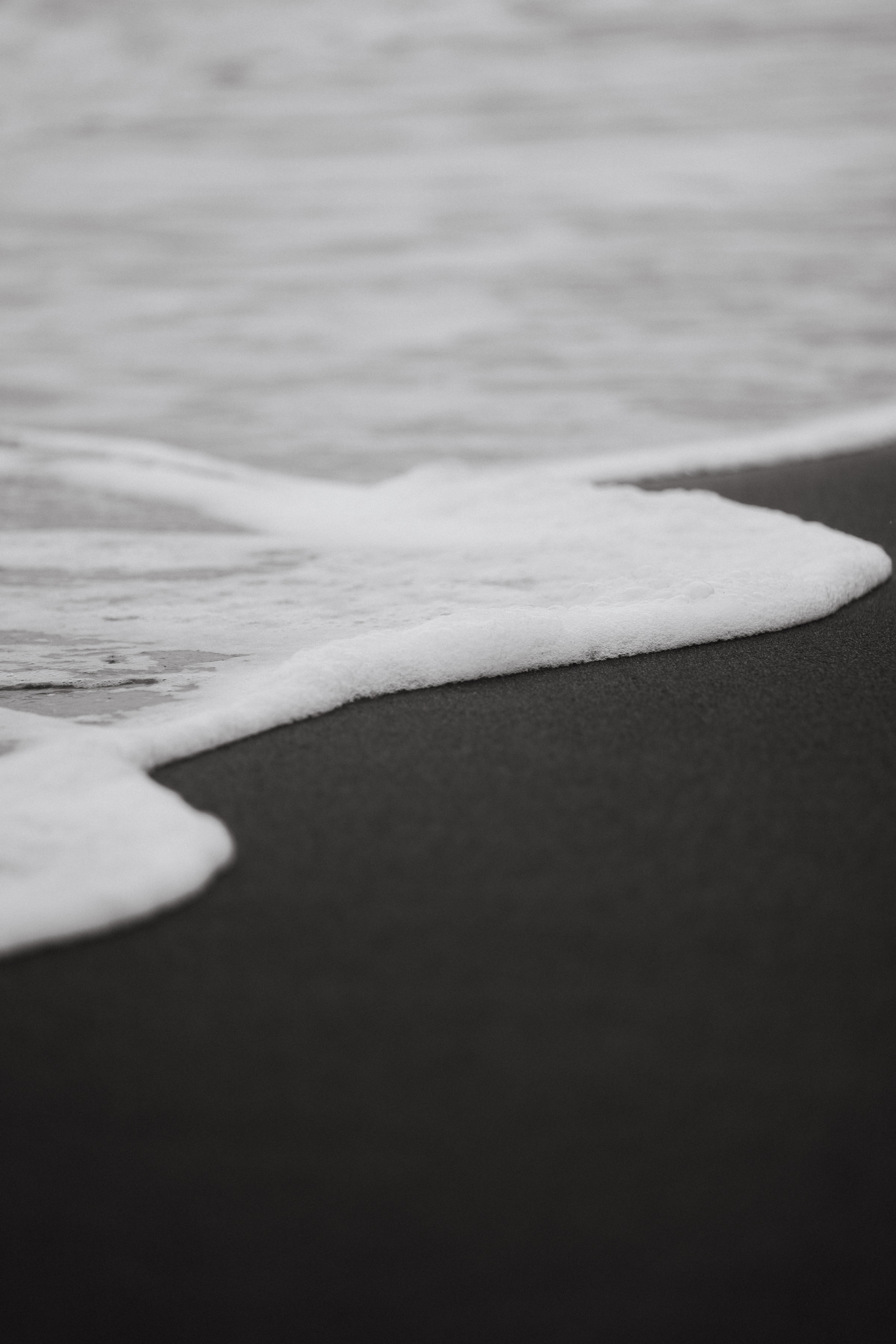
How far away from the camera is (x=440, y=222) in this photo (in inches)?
285

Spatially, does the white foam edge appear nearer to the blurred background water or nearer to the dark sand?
Result: the blurred background water

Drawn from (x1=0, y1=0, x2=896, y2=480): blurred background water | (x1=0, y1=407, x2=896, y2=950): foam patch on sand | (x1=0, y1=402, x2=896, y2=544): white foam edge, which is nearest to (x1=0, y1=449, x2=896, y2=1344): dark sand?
(x1=0, y1=407, x2=896, y2=950): foam patch on sand

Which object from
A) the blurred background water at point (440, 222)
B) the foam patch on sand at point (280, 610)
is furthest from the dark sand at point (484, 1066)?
the blurred background water at point (440, 222)

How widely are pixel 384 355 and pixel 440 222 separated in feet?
8.39

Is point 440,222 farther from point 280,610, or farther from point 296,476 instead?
point 280,610

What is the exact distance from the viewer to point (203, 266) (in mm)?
6438

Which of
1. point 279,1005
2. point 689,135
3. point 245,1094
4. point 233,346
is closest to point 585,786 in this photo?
point 279,1005

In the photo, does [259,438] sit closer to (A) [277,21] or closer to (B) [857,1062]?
(B) [857,1062]

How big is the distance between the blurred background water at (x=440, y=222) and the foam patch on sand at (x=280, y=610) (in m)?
0.62

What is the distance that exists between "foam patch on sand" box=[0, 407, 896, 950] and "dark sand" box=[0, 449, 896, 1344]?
0.32 feet

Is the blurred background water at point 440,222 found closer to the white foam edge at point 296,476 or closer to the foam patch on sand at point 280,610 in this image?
the white foam edge at point 296,476

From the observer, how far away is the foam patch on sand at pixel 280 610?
4.52 feet

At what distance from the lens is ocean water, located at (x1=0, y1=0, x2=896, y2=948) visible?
6.20 feet

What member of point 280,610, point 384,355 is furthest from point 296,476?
point 384,355
